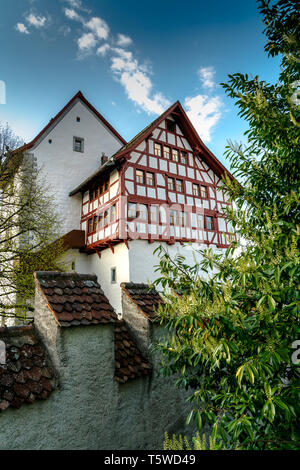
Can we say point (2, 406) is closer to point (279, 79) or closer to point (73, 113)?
point (279, 79)

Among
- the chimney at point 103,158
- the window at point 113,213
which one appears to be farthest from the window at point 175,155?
the window at point 113,213

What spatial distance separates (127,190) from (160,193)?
7.15ft

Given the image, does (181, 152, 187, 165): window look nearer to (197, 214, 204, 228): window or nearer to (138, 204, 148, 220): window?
(197, 214, 204, 228): window

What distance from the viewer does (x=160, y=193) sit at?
16844 mm

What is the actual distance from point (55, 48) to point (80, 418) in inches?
434

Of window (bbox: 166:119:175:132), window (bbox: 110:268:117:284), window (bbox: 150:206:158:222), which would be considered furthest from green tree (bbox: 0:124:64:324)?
window (bbox: 166:119:175:132)

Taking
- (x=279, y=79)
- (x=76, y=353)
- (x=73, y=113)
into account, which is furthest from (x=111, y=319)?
(x=73, y=113)

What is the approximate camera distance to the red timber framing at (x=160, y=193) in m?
15.5

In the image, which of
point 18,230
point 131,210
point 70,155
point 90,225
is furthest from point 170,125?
point 18,230

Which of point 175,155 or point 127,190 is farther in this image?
point 175,155

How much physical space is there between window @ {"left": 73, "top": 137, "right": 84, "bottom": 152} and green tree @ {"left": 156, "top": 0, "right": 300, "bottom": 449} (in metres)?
17.5

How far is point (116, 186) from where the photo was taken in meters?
15.8

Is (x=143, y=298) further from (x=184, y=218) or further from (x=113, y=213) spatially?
(x=184, y=218)

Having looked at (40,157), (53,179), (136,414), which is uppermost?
(40,157)
